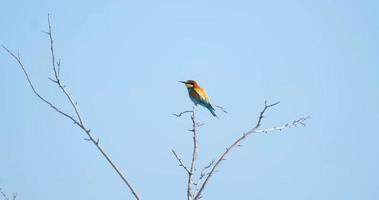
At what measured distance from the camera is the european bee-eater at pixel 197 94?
8.82 metres

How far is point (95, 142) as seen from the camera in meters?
3.16

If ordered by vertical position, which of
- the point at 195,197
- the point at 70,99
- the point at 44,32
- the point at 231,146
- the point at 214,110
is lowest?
the point at 195,197

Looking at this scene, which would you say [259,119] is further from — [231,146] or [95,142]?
[95,142]

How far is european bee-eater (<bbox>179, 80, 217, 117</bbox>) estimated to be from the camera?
8820mm

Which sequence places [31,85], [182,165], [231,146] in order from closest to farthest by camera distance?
[31,85] < [231,146] < [182,165]

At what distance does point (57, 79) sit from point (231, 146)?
1.13 metres

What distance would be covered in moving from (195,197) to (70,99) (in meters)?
0.93

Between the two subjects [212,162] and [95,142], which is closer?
[95,142]

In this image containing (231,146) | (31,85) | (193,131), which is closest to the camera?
(31,85)

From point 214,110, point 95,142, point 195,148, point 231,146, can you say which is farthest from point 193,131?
point 214,110

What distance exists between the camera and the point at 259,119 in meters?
3.49

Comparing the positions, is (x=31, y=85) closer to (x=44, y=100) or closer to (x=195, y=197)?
(x=44, y=100)

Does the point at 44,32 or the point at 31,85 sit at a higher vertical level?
the point at 44,32

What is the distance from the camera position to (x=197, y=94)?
9.04 m
